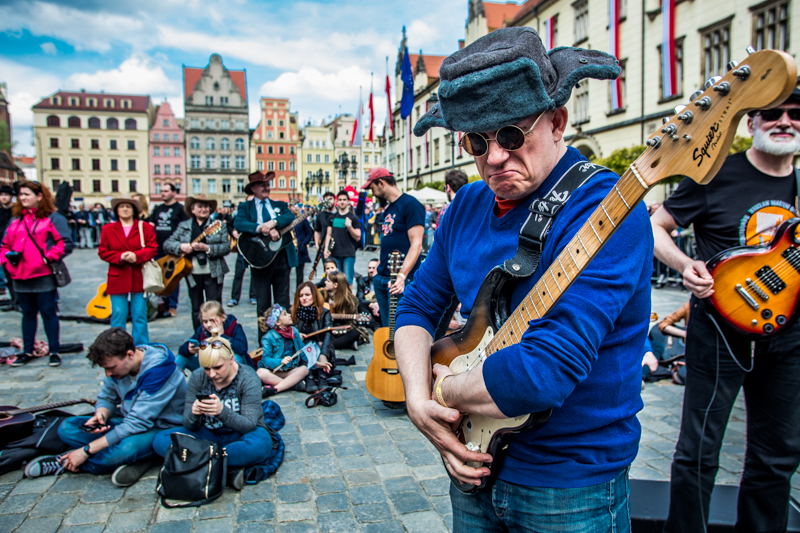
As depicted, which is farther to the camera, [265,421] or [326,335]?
[326,335]

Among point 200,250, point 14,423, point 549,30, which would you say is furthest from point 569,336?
point 549,30

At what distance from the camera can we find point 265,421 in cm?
446

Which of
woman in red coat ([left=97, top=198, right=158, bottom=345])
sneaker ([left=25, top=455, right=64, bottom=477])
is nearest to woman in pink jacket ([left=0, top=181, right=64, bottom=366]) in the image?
woman in red coat ([left=97, top=198, right=158, bottom=345])

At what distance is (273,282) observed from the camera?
293 inches

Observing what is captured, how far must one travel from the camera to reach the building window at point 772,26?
16516 mm

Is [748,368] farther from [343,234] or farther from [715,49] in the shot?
[715,49]

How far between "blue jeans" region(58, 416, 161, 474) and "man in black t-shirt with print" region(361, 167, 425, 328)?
265 centimetres

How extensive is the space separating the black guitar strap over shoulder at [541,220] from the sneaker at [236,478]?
3.07 meters

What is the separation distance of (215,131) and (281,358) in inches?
2739

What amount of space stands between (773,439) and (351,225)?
8.10m

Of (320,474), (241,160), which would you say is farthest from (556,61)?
(241,160)

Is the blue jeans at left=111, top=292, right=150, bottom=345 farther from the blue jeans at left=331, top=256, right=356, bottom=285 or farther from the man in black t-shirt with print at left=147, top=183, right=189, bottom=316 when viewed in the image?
the blue jeans at left=331, top=256, right=356, bottom=285

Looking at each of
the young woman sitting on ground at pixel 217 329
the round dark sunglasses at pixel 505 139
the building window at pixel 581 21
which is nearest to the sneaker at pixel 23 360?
the young woman sitting on ground at pixel 217 329

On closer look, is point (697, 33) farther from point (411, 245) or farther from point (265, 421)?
point (265, 421)
